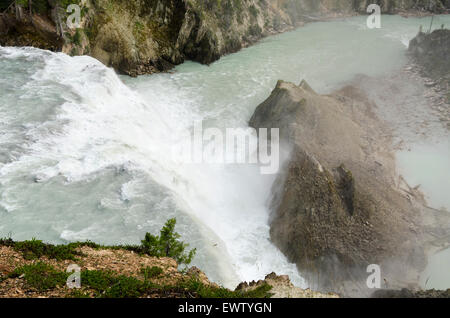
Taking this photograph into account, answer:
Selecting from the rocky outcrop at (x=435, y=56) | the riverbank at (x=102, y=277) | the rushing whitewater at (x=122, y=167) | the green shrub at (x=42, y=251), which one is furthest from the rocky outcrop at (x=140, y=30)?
the riverbank at (x=102, y=277)

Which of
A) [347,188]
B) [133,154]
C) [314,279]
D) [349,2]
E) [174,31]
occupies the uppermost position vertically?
[349,2]

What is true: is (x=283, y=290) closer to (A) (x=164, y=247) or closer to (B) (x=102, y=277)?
(A) (x=164, y=247)

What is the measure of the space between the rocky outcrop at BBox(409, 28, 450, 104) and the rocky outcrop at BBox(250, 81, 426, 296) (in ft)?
54.7

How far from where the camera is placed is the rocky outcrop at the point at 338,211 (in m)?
16.6

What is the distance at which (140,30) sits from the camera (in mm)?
37531

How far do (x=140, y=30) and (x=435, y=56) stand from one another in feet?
111

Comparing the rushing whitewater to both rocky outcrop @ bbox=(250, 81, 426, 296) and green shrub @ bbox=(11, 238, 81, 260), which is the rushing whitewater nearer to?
rocky outcrop @ bbox=(250, 81, 426, 296)

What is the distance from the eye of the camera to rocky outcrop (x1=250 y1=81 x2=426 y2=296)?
16641mm

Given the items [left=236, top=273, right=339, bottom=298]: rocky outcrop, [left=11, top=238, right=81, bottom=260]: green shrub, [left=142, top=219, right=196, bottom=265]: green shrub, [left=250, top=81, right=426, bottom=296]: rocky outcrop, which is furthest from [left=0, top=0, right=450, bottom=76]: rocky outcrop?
[left=236, top=273, right=339, bottom=298]: rocky outcrop

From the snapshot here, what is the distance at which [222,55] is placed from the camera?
1686 inches

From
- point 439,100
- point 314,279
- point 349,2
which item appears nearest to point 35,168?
point 314,279

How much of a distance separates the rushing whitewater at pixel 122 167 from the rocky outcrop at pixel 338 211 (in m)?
1.34

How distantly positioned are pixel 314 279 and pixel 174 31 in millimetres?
32361
